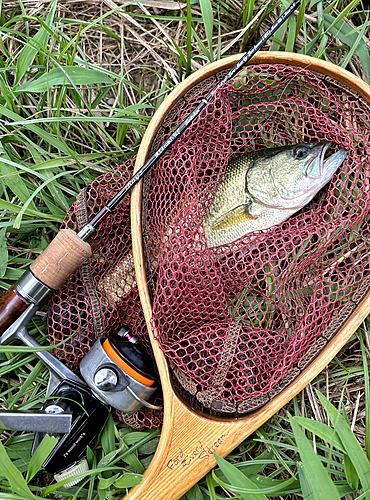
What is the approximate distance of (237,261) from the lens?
2029 millimetres

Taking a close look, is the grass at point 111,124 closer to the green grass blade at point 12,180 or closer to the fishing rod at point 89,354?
the green grass blade at point 12,180

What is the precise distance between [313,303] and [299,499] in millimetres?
1025

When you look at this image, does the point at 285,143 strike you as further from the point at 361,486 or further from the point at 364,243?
the point at 361,486

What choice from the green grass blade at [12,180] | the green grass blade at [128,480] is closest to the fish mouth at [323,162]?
the green grass blade at [12,180]

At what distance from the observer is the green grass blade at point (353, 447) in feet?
5.87

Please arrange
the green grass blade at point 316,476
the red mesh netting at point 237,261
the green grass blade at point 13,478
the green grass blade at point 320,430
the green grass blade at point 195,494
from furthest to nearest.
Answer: the green grass blade at point 195,494, the red mesh netting at point 237,261, the green grass blade at point 320,430, the green grass blade at point 13,478, the green grass blade at point 316,476

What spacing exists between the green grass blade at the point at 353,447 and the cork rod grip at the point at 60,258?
1293mm

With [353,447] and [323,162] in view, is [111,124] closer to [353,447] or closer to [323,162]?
[323,162]

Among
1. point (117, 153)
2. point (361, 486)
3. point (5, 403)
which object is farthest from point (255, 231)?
point (5, 403)

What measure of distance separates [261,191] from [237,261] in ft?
1.35

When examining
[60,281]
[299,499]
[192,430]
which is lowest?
[299,499]

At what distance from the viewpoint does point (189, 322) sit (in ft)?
6.86

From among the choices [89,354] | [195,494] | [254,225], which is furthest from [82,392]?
[254,225]

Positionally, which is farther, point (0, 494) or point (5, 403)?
point (5, 403)
